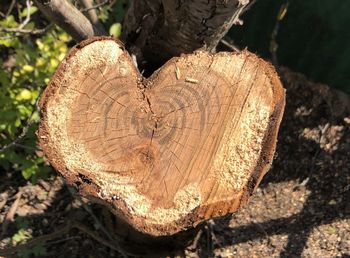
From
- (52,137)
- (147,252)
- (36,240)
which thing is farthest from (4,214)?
(52,137)

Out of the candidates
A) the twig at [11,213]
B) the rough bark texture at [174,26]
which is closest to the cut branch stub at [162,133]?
the rough bark texture at [174,26]

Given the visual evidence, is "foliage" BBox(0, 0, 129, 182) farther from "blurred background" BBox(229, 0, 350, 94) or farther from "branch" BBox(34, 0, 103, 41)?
"blurred background" BBox(229, 0, 350, 94)

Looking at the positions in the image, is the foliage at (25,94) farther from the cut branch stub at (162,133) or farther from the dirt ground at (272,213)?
the cut branch stub at (162,133)

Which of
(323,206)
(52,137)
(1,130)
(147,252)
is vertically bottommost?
(147,252)

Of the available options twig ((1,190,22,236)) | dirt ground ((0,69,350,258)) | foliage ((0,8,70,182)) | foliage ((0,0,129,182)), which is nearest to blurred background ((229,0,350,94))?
dirt ground ((0,69,350,258))

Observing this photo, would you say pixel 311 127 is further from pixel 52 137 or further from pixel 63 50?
pixel 52 137
